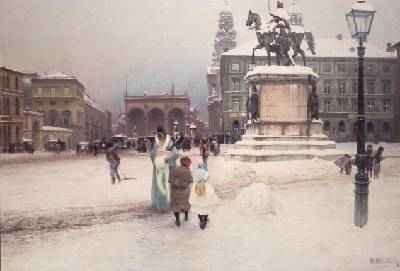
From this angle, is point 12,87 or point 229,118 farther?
point 229,118

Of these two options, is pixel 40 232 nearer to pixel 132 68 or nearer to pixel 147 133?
pixel 147 133

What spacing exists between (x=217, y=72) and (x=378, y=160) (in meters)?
1.91

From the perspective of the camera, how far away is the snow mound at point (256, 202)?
4617 mm

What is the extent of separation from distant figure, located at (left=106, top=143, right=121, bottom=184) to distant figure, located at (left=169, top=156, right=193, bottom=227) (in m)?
0.53

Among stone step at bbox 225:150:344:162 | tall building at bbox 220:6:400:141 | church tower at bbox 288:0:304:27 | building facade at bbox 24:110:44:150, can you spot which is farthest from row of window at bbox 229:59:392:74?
building facade at bbox 24:110:44:150

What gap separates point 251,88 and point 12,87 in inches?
116

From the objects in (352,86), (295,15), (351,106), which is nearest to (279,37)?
(295,15)

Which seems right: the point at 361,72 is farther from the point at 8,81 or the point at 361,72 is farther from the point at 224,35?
the point at 8,81

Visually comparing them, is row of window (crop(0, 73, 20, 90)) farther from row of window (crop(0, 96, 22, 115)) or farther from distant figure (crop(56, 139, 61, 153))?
distant figure (crop(56, 139, 61, 153))

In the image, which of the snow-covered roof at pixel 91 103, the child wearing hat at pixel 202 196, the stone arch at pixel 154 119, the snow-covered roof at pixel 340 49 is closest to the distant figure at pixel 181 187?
the child wearing hat at pixel 202 196

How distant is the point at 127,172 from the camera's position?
4.65 meters

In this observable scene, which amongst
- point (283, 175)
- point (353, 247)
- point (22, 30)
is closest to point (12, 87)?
point (22, 30)

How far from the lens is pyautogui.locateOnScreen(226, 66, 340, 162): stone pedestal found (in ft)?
18.1

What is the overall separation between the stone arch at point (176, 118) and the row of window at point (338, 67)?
1143 millimetres
